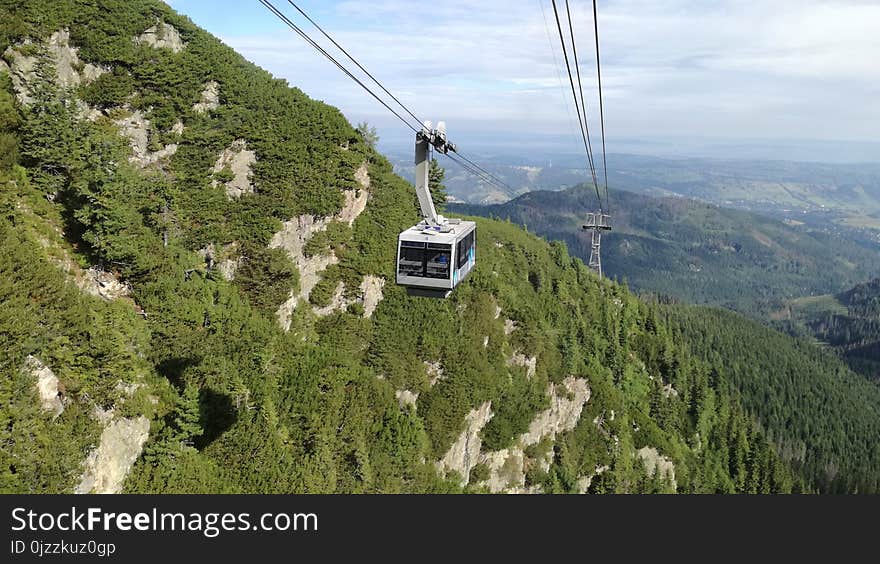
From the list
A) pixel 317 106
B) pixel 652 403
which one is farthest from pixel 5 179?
pixel 652 403

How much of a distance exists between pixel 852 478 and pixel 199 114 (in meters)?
183

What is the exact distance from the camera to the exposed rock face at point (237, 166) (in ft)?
160

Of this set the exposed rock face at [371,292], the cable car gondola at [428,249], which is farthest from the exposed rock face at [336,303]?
the cable car gondola at [428,249]

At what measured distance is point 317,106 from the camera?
62.0 meters

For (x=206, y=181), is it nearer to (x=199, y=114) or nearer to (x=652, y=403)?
(x=199, y=114)

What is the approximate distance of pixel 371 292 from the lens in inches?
2074

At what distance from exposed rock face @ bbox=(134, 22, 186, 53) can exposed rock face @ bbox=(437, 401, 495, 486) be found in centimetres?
5156

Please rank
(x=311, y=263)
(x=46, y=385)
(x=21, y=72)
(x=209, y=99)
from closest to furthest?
(x=46, y=385) → (x=21, y=72) → (x=311, y=263) → (x=209, y=99)

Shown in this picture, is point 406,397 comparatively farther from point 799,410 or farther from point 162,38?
point 799,410

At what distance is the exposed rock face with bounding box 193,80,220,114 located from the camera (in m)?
52.2

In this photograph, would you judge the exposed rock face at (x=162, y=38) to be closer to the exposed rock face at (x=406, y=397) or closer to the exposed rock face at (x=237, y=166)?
the exposed rock face at (x=237, y=166)

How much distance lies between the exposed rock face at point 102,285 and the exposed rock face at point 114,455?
10.2 meters

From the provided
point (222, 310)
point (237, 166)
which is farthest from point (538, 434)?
point (237, 166)

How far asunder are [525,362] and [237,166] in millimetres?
43440
